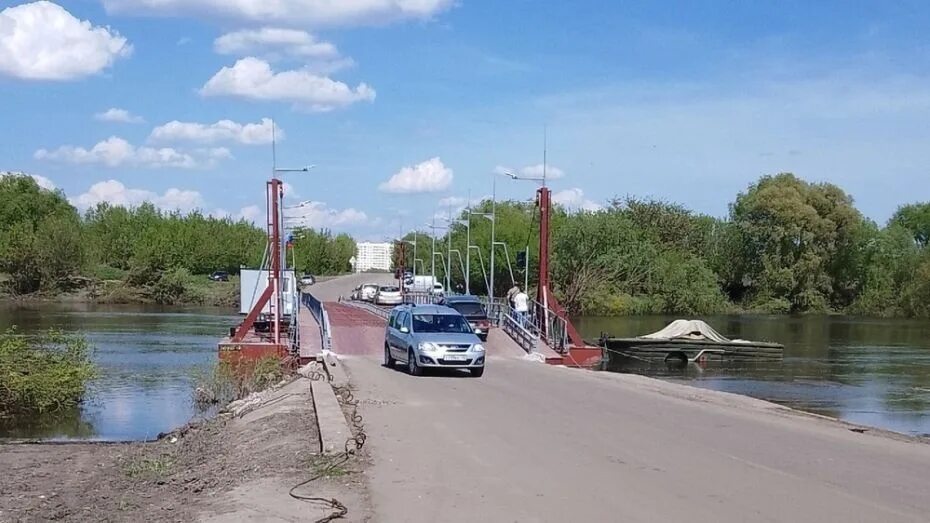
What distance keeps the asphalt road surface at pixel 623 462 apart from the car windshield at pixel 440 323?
5.21 meters

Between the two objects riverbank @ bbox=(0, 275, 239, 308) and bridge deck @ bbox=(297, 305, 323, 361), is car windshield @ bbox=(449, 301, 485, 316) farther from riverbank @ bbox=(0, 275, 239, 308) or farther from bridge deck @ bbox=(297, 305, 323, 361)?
riverbank @ bbox=(0, 275, 239, 308)

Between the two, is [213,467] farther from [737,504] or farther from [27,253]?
[27,253]

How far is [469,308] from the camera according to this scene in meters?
38.9

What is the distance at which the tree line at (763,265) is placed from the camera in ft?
325

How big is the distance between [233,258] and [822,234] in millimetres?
73590

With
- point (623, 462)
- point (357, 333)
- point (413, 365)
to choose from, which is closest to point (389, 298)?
point (357, 333)

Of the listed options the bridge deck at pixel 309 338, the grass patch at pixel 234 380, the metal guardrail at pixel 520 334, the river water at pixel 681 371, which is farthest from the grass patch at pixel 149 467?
the metal guardrail at pixel 520 334

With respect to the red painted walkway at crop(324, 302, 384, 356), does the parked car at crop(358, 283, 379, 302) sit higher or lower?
higher

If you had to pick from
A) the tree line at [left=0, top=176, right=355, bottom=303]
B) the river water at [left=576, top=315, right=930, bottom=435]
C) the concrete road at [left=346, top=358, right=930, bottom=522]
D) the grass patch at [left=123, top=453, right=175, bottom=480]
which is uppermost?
the tree line at [left=0, top=176, right=355, bottom=303]

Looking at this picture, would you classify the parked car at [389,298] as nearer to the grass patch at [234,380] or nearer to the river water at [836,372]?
the river water at [836,372]

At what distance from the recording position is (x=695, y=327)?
51219 millimetres

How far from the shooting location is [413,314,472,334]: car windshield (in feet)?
88.3

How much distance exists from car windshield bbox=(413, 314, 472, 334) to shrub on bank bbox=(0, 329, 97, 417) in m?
9.06

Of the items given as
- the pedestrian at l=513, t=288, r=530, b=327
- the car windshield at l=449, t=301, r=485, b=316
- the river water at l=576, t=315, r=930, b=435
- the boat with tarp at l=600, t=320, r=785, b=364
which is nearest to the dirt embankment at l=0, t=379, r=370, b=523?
the river water at l=576, t=315, r=930, b=435
